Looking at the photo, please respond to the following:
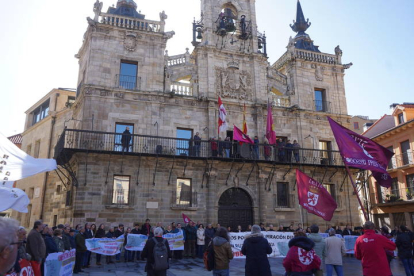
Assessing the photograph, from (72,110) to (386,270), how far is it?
23239 mm

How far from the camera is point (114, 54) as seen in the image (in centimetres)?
2158

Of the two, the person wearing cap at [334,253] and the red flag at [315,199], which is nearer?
the person wearing cap at [334,253]

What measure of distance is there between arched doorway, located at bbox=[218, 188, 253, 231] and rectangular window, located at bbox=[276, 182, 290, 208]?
222 cm

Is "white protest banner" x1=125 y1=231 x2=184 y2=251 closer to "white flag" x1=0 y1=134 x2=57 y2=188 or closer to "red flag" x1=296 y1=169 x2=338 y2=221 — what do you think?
"red flag" x1=296 y1=169 x2=338 y2=221

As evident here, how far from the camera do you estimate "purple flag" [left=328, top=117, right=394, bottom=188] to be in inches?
522

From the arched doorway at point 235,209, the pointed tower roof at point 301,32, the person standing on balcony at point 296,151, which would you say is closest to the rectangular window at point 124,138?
the arched doorway at point 235,209

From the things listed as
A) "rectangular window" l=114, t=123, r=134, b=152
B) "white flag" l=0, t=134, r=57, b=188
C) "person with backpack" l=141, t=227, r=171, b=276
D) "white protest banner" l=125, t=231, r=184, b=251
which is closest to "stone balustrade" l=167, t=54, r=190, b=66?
"rectangular window" l=114, t=123, r=134, b=152

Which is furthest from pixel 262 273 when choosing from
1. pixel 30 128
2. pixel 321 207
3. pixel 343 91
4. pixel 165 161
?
pixel 30 128

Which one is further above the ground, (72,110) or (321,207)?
(72,110)

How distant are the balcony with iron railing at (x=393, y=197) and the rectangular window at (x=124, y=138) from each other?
23051 millimetres

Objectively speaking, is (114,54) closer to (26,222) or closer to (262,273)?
(26,222)

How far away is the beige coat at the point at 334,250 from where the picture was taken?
8.69m

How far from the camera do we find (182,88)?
2278 centimetres

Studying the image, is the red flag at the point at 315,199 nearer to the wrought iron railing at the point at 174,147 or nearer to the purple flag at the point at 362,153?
the purple flag at the point at 362,153
